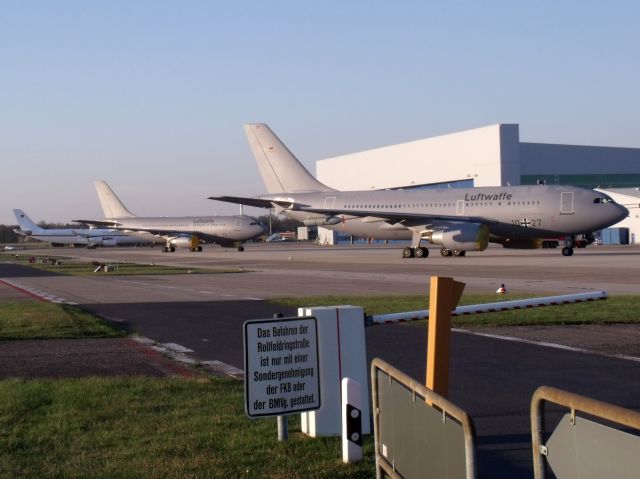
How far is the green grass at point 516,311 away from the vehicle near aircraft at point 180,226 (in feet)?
191

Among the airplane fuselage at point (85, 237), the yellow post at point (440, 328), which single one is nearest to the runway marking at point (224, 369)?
the yellow post at point (440, 328)

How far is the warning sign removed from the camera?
21.0 ft

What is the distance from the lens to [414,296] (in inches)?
845

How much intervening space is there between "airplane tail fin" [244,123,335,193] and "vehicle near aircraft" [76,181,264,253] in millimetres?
22750

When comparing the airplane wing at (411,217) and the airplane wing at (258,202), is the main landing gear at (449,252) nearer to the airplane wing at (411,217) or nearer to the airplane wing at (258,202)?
the airplane wing at (411,217)

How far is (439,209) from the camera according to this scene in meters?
48.0

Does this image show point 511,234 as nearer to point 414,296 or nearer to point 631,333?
point 414,296

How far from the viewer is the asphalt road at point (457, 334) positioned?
8.40 metres

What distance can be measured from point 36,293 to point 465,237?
74.9 ft

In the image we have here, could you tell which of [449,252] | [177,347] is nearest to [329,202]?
[449,252]

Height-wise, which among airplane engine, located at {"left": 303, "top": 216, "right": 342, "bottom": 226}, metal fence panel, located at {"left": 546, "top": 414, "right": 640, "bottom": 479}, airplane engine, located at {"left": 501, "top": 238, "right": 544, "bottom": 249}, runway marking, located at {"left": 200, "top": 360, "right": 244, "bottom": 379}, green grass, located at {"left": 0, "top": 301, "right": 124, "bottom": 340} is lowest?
runway marking, located at {"left": 200, "top": 360, "right": 244, "bottom": 379}

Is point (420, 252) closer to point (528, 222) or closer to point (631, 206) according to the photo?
point (528, 222)

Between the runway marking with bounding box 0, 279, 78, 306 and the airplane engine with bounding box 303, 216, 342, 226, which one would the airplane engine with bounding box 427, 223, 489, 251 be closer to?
the airplane engine with bounding box 303, 216, 342, 226

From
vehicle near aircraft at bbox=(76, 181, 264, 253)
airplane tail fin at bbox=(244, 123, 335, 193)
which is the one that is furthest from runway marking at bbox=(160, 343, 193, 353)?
vehicle near aircraft at bbox=(76, 181, 264, 253)
